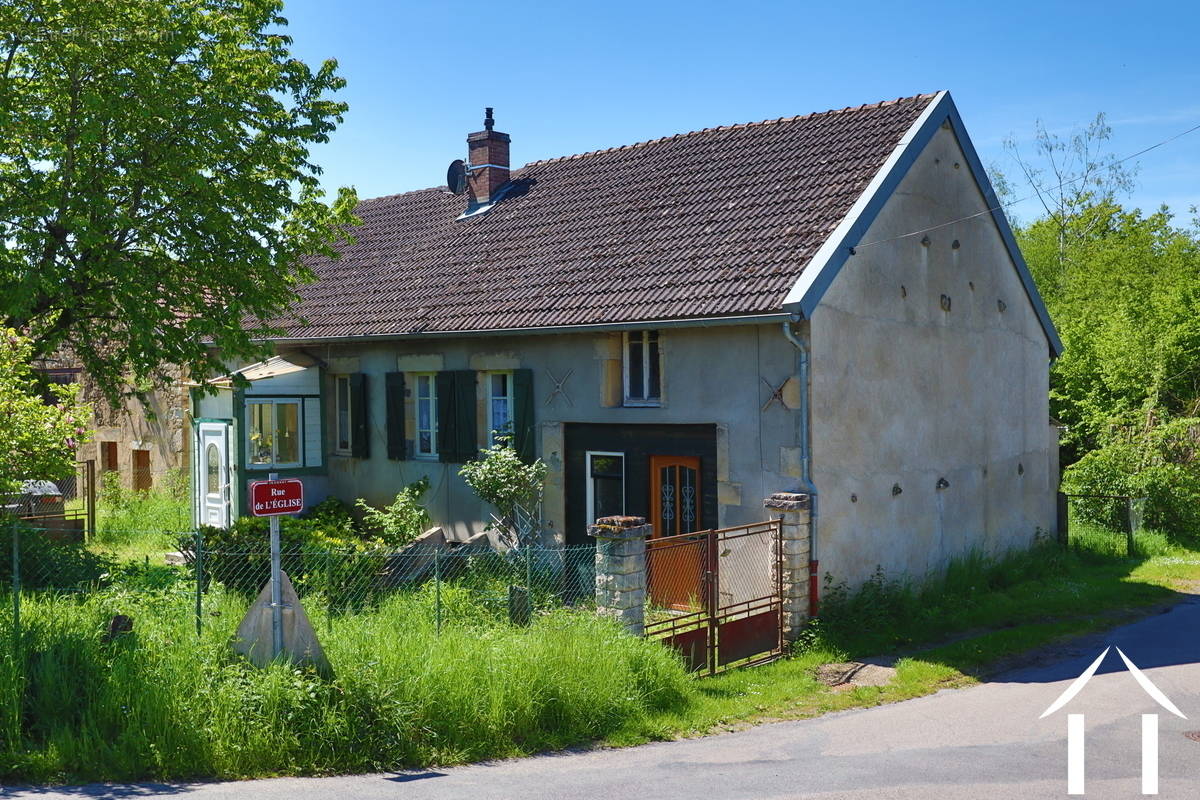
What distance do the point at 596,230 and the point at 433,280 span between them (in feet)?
10.4

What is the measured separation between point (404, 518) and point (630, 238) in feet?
18.4

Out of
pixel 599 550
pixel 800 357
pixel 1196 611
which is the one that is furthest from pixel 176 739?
pixel 1196 611

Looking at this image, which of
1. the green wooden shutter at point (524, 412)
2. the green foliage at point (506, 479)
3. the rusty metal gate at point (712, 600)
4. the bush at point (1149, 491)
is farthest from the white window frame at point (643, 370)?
the bush at point (1149, 491)

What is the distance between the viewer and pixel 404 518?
16984 millimetres

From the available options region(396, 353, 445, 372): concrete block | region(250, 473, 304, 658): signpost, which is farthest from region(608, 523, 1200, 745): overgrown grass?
region(396, 353, 445, 372): concrete block

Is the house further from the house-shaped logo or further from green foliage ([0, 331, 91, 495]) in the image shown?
green foliage ([0, 331, 91, 495])

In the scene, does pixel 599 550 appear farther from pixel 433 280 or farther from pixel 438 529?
pixel 433 280

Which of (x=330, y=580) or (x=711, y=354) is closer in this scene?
(x=330, y=580)

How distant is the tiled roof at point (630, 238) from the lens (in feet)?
46.8

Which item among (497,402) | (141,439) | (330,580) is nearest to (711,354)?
(497,402)

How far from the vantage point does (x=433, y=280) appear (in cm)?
1861

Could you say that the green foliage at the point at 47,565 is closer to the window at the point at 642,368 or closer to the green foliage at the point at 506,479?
the green foliage at the point at 506,479

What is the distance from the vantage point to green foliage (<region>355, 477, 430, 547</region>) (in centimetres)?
1686

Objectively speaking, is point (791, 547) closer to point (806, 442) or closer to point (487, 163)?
point (806, 442)
